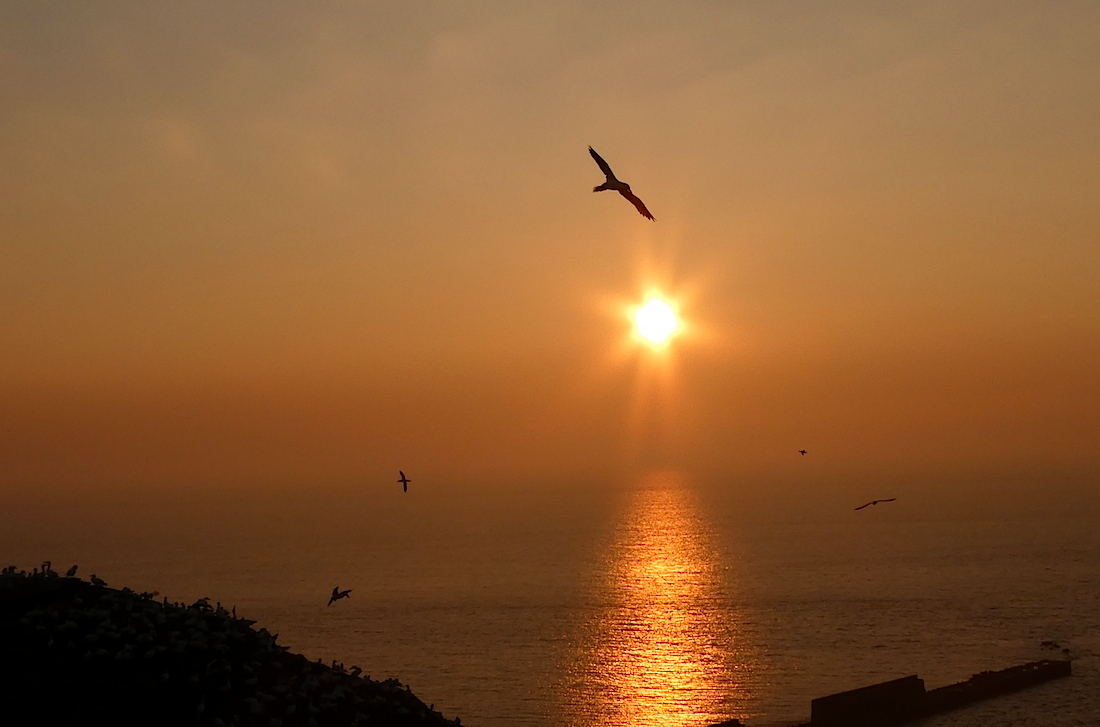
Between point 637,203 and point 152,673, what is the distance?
12.7 metres

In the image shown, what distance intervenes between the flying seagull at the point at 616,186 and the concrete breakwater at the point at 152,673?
10807mm

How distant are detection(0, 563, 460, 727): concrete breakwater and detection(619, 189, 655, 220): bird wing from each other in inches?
423

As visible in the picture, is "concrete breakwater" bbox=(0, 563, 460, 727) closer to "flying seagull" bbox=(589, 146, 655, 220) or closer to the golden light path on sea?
"flying seagull" bbox=(589, 146, 655, 220)

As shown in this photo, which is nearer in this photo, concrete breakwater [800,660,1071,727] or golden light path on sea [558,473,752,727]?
concrete breakwater [800,660,1071,727]

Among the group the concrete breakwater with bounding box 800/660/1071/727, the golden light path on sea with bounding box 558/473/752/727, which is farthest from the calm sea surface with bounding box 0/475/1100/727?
the concrete breakwater with bounding box 800/660/1071/727

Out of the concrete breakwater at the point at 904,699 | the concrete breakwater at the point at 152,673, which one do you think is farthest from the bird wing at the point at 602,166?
the concrete breakwater at the point at 904,699

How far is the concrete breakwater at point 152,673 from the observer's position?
59.3 ft

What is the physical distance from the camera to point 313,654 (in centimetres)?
9650

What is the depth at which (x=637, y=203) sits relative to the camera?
18547 mm

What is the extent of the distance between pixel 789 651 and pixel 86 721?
8734cm

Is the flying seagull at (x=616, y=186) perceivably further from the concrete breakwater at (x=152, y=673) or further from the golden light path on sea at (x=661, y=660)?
the golden light path on sea at (x=661, y=660)

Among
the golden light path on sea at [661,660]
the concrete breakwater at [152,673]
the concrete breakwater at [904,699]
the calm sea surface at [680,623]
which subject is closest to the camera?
the concrete breakwater at [152,673]

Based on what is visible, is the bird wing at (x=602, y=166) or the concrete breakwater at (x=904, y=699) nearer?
the bird wing at (x=602, y=166)

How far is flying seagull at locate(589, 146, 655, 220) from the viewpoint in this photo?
60.4ft
